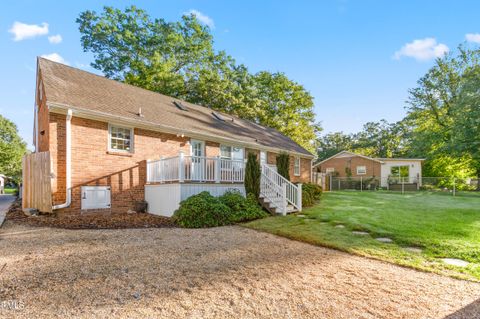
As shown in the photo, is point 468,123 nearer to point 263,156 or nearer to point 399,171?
point 399,171

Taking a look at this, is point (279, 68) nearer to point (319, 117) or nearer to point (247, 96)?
point (247, 96)

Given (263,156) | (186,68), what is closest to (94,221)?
(263,156)

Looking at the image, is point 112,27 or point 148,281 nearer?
point 148,281

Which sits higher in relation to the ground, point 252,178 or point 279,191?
point 252,178

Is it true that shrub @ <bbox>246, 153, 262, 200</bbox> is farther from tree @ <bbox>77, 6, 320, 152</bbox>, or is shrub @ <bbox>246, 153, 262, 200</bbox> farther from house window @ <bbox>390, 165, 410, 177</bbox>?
house window @ <bbox>390, 165, 410, 177</bbox>

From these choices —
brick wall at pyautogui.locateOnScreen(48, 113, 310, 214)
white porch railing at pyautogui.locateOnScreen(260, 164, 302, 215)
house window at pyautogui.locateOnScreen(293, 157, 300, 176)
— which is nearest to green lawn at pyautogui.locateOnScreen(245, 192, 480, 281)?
white porch railing at pyautogui.locateOnScreen(260, 164, 302, 215)

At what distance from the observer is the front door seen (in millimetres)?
9085

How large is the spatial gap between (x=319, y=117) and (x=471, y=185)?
15.0 m

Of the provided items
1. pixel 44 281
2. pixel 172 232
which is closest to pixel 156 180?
pixel 172 232

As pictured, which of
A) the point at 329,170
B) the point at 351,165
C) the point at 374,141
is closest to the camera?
the point at 351,165

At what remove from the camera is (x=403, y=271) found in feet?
13.4

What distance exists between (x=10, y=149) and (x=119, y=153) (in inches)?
1586

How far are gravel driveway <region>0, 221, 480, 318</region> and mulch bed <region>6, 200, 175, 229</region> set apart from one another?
5.40ft

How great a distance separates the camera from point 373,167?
28.7m
